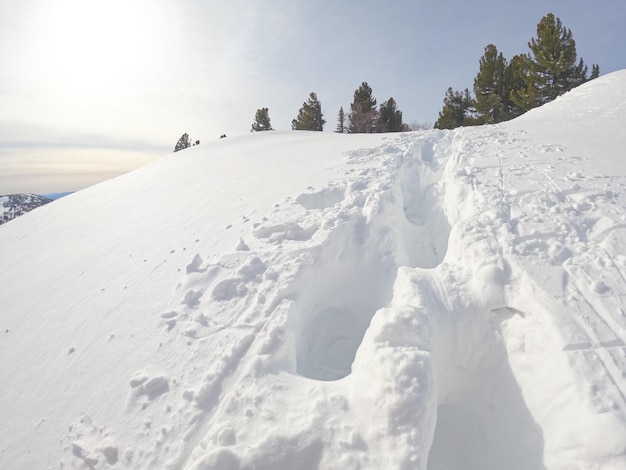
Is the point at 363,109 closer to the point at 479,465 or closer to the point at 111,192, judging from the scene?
the point at 111,192

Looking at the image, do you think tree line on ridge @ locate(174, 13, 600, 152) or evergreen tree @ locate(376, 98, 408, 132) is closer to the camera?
tree line on ridge @ locate(174, 13, 600, 152)

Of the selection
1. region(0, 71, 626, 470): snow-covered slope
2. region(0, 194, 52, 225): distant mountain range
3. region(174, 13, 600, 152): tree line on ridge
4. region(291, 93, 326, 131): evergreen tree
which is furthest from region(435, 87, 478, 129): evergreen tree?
region(0, 194, 52, 225): distant mountain range

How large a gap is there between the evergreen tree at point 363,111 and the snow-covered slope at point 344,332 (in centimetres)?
2374

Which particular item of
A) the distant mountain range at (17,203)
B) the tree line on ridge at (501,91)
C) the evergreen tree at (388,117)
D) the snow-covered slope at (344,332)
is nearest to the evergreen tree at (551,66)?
the tree line on ridge at (501,91)

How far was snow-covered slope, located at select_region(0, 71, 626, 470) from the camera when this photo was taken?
84.5 inches

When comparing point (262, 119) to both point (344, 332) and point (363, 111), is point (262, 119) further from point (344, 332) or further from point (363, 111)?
point (344, 332)

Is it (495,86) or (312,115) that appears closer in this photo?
(495,86)

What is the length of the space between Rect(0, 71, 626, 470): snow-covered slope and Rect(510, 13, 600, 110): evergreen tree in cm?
1553

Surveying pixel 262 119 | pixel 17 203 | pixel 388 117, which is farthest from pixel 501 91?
pixel 17 203

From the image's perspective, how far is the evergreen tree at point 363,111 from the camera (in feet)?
90.9

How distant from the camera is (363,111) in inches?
1101

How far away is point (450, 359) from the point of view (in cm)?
281

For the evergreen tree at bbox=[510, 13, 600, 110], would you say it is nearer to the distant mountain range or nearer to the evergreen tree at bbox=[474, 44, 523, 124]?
the evergreen tree at bbox=[474, 44, 523, 124]

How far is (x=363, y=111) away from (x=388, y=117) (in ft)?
8.64
